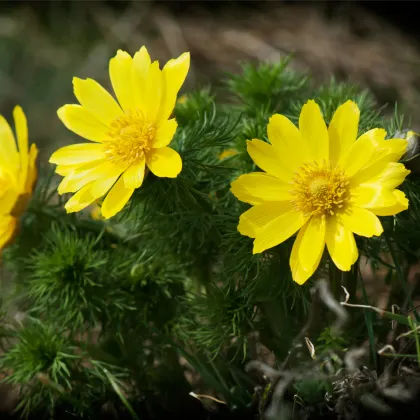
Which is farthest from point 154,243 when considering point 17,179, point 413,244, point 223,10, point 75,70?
point 223,10

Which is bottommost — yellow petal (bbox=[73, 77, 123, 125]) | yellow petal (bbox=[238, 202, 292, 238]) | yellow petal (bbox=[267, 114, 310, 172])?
yellow petal (bbox=[73, 77, 123, 125])

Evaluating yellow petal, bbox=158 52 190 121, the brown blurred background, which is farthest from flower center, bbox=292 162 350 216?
the brown blurred background

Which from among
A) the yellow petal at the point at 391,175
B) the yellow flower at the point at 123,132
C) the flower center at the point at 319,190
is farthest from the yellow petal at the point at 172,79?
the yellow petal at the point at 391,175

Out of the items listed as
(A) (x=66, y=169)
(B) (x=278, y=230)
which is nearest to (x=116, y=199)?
(A) (x=66, y=169)

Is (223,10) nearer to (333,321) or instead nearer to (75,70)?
(75,70)

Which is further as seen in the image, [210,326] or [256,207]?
[210,326]

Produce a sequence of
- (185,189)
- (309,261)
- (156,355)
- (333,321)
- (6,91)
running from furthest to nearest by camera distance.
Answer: (6,91)
(156,355)
(333,321)
(185,189)
(309,261)

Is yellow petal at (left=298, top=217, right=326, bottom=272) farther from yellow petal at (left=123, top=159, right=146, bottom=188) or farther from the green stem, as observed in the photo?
→ yellow petal at (left=123, top=159, right=146, bottom=188)
